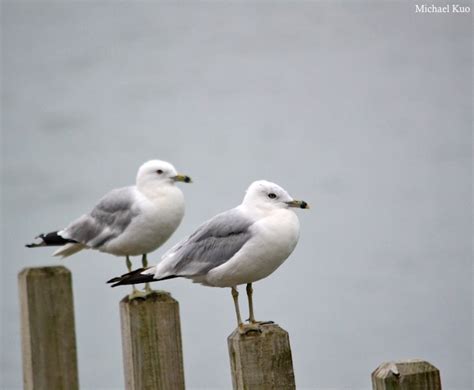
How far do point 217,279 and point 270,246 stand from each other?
31 cm

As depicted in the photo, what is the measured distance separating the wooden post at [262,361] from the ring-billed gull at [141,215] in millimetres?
2106

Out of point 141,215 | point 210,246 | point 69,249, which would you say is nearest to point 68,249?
point 69,249

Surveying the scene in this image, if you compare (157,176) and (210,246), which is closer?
(210,246)

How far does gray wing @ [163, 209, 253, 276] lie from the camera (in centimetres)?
392

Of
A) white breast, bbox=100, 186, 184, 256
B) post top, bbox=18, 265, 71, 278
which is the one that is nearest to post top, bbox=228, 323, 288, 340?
post top, bbox=18, 265, 71, 278

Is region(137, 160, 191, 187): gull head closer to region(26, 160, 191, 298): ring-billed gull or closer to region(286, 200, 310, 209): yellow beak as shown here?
region(26, 160, 191, 298): ring-billed gull

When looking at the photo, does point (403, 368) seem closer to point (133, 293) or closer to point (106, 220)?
point (133, 293)

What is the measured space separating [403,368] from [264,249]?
3.92 ft

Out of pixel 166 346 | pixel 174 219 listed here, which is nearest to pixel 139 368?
pixel 166 346

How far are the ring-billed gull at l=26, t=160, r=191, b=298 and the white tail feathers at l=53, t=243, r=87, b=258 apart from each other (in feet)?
0.85

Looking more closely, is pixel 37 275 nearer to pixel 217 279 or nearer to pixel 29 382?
pixel 29 382

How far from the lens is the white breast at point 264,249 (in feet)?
12.4

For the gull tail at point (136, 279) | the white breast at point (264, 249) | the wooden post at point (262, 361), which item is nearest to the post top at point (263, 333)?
the wooden post at point (262, 361)

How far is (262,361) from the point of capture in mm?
3068
